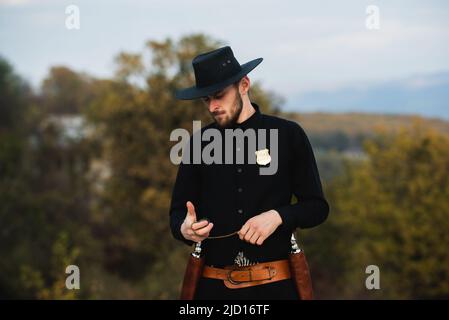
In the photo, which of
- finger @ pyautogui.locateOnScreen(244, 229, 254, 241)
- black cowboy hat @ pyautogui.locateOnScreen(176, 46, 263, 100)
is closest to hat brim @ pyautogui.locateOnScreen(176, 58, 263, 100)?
black cowboy hat @ pyautogui.locateOnScreen(176, 46, 263, 100)

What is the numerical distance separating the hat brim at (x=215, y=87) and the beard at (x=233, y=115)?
122 millimetres

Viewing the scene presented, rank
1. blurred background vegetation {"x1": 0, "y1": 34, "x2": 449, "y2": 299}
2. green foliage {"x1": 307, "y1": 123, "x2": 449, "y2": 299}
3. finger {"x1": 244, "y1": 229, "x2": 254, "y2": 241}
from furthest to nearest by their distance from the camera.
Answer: green foliage {"x1": 307, "y1": 123, "x2": 449, "y2": 299} < blurred background vegetation {"x1": 0, "y1": 34, "x2": 449, "y2": 299} < finger {"x1": 244, "y1": 229, "x2": 254, "y2": 241}

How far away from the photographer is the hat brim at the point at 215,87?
4.05 m

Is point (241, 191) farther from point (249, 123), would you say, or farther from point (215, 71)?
point (215, 71)

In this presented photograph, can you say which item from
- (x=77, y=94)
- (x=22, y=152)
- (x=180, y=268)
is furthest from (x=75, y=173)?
(x=77, y=94)

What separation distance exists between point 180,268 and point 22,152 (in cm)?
1974

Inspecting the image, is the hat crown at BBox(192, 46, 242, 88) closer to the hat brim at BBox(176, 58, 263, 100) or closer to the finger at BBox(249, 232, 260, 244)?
the hat brim at BBox(176, 58, 263, 100)

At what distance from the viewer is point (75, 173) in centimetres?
3978

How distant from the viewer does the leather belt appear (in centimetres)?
409

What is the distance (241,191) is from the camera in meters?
4.20

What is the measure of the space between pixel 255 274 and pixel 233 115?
3.19 feet

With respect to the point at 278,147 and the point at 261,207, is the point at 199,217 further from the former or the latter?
the point at 278,147
